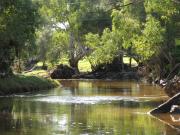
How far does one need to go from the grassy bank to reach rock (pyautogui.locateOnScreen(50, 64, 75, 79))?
22669 mm

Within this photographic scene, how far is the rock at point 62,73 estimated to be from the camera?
279ft

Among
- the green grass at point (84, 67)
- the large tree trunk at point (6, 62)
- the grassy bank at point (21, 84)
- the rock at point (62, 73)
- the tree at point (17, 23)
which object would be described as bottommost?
the green grass at point (84, 67)

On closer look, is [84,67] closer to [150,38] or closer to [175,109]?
[150,38]

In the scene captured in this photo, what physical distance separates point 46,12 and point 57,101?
58402 millimetres

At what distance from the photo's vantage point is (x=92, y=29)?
322ft

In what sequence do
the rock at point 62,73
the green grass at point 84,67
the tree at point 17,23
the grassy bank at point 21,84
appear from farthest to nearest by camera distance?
the green grass at point 84,67
the rock at point 62,73
the grassy bank at point 21,84
the tree at point 17,23

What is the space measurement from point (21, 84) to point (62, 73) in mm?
32542

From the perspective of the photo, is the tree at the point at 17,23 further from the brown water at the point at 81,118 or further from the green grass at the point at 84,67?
the green grass at the point at 84,67

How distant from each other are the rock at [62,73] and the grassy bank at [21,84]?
892 inches

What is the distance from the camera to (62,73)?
8650 cm

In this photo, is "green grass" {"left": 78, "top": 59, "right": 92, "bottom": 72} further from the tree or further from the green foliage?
the tree

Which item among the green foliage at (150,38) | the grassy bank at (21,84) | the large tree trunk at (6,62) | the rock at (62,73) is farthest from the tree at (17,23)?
the rock at (62,73)

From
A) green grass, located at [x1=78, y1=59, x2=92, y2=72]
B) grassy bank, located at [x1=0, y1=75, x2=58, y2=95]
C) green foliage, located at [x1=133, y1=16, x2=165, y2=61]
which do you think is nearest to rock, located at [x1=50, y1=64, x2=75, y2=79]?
green grass, located at [x1=78, y1=59, x2=92, y2=72]

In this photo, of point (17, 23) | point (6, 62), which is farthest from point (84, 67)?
point (17, 23)
